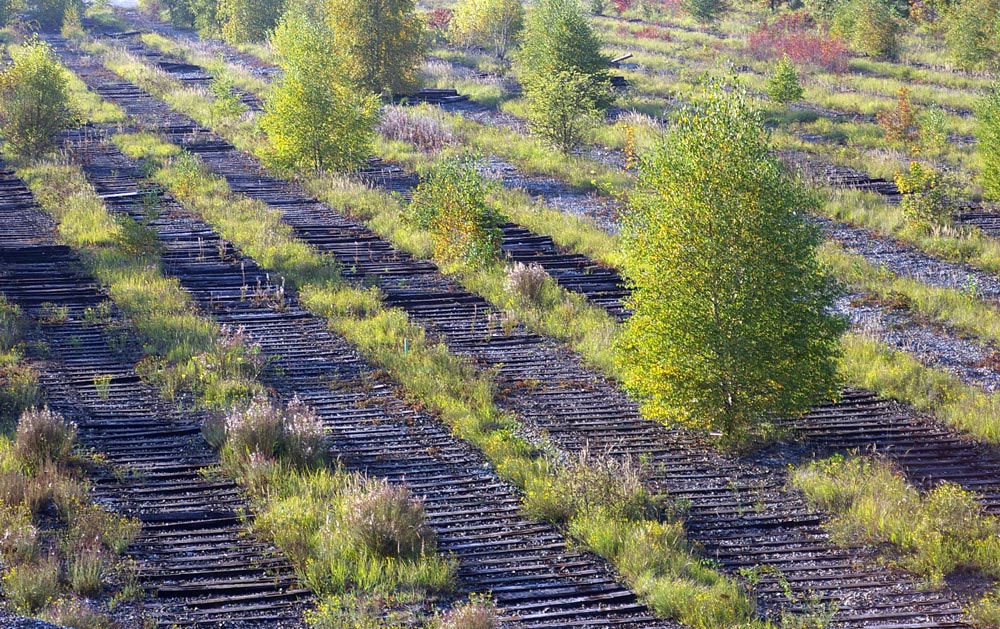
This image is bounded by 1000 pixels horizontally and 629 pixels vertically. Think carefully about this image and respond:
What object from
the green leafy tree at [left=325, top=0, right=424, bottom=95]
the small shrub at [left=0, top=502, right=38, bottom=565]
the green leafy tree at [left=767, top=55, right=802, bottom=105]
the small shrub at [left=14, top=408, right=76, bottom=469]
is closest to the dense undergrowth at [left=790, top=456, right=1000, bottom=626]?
the small shrub at [left=0, top=502, right=38, bottom=565]

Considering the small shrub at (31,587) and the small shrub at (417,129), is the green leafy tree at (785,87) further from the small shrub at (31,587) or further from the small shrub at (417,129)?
the small shrub at (31,587)

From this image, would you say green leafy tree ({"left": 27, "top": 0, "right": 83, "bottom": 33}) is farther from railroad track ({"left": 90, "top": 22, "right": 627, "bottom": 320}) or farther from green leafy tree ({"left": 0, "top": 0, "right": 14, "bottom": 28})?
railroad track ({"left": 90, "top": 22, "right": 627, "bottom": 320})

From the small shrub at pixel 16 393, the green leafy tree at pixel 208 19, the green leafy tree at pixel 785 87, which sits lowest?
the small shrub at pixel 16 393

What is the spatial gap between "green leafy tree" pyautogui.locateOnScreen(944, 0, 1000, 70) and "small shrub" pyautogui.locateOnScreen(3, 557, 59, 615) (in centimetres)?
3682

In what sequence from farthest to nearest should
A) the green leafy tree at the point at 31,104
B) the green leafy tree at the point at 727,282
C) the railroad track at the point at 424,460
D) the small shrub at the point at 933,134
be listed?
the small shrub at the point at 933,134, the green leafy tree at the point at 31,104, the green leafy tree at the point at 727,282, the railroad track at the point at 424,460

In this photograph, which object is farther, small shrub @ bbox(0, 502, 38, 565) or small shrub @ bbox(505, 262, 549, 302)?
small shrub @ bbox(505, 262, 549, 302)

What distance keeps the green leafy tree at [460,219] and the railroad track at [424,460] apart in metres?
3.13

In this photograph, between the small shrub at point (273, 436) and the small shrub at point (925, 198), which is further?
the small shrub at point (925, 198)

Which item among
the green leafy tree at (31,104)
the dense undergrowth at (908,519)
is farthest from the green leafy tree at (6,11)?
the dense undergrowth at (908,519)

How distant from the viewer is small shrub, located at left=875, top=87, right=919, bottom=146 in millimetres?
26547

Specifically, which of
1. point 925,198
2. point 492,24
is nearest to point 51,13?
point 492,24

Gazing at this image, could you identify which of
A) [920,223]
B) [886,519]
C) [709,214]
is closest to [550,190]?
[920,223]

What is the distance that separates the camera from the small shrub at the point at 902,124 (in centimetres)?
2655

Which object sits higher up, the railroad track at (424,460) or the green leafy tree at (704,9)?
the green leafy tree at (704,9)
